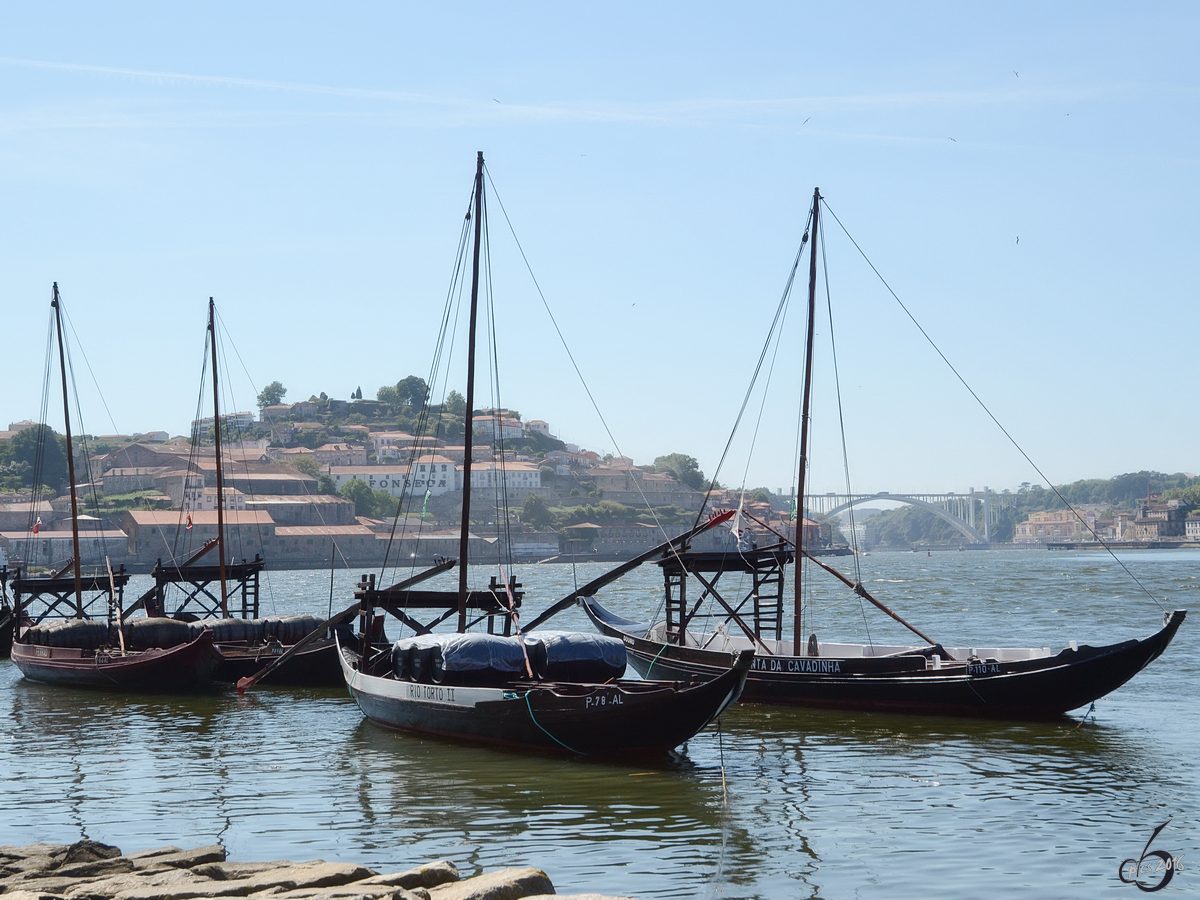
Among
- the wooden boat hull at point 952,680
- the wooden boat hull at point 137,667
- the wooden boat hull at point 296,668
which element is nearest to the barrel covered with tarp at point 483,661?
the wooden boat hull at point 952,680

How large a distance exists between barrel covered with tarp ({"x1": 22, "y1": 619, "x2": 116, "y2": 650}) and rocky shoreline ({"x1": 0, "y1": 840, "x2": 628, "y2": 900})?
25911mm

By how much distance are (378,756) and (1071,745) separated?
13756 millimetres

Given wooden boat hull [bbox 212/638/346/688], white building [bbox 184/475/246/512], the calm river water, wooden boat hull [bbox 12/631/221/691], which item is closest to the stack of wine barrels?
the calm river water

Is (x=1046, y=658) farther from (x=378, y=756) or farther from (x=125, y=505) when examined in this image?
(x=125, y=505)

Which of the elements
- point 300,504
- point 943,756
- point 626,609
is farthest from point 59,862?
point 300,504

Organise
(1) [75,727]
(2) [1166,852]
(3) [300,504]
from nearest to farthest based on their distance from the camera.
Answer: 1. (2) [1166,852]
2. (1) [75,727]
3. (3) [300,504]

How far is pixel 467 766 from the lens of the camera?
896 inches

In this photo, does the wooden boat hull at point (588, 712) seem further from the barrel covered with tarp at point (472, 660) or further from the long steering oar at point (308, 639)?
the long steering oar at point (308, 639)

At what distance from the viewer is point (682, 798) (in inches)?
775

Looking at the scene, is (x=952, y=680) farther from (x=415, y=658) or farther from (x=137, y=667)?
(x=137, y=667)

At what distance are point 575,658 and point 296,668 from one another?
1462cm

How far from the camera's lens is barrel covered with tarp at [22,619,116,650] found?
128 feet

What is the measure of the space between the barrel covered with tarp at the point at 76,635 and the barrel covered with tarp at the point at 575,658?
19.8 m

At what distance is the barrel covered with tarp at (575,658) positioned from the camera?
24781 millimetres
